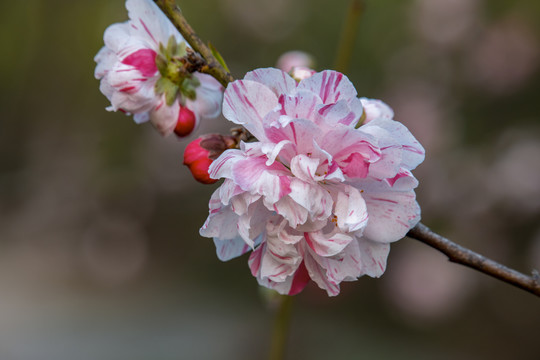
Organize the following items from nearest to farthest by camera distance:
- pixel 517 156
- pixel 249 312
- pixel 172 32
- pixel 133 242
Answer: pixel 172 32 → pixel 517 156 → pixel 249 312 → pixel 133 242

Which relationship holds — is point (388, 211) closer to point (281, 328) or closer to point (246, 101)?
point (246, 101)

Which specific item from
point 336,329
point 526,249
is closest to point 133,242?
point 336,329

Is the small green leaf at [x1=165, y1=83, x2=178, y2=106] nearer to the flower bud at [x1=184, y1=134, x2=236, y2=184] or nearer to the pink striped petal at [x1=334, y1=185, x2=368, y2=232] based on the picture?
the flower bud at [x1=184, y1=134, x2=236, y2=184]

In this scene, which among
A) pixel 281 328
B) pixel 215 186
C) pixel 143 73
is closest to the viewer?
pixel 143 73

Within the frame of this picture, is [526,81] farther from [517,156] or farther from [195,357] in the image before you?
[195,357]

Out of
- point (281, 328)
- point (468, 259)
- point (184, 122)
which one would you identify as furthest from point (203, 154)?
point (281, 328)

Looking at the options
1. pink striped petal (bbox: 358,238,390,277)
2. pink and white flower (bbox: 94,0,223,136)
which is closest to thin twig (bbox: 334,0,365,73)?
pink and white flower (bbox: 94,0,223,136)

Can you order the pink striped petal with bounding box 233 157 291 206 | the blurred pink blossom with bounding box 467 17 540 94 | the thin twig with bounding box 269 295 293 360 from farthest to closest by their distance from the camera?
the blurred pink blossom with bounding box 467 17 540 94
the thin twig with bounding box 269 295 293 360
the pink striped petal with bounding box 233 157 291 206
